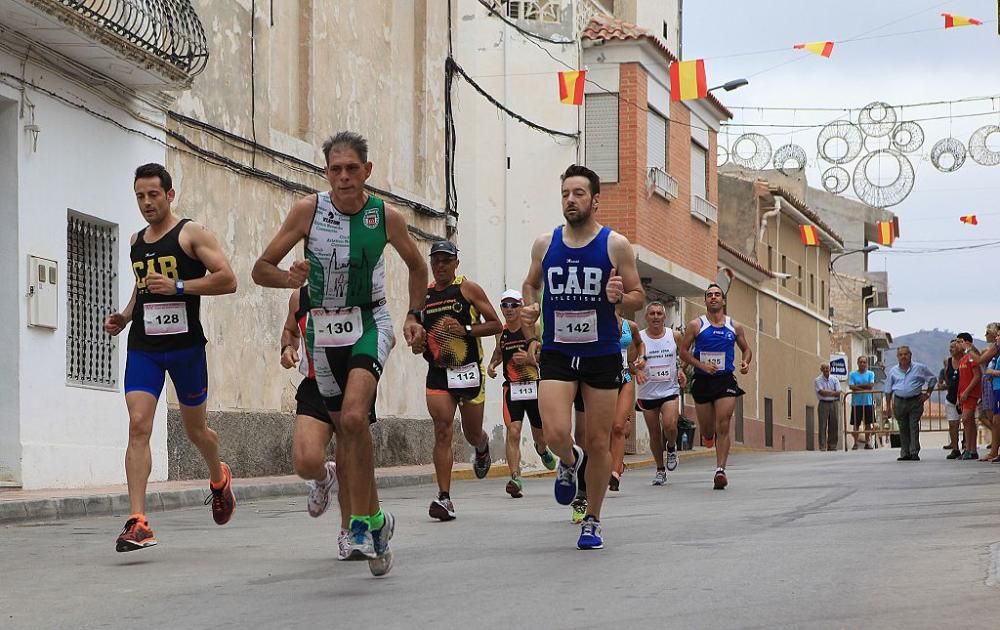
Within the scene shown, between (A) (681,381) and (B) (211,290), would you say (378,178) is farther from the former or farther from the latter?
(B) (211,290)

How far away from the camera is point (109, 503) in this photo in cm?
1410

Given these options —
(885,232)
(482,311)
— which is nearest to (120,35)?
(482,311)

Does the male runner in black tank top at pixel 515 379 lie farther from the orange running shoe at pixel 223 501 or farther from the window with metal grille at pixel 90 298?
the orange running shoe at pixel 223 501

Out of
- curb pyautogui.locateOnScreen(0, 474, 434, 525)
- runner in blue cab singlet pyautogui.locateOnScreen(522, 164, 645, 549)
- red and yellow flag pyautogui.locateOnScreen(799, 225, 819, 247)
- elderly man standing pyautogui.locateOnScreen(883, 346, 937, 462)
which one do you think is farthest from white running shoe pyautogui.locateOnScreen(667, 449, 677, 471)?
red and yellow flag pyautogui.locateOnScreen(799, 225, 819, 247)

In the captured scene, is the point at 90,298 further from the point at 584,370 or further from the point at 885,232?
the point at 885,232

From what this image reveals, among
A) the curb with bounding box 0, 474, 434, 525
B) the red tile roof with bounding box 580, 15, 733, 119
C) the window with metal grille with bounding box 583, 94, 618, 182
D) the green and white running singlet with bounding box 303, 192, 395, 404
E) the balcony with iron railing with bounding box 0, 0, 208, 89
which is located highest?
the red tile roof with bounding box 580, 15, 733, 119

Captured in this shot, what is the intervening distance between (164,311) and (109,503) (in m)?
4.88

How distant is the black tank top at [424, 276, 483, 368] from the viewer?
13.4 m

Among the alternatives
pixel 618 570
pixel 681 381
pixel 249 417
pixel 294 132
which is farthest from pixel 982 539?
pixel 294 132

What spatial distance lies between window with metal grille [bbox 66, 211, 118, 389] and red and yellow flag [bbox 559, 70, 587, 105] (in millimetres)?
12109

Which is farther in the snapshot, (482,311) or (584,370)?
Result: (482,311)

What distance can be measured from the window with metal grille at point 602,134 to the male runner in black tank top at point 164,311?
2239 cm

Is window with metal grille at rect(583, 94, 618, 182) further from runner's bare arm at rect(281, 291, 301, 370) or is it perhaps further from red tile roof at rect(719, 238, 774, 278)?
runner's bare arm at rect(281, 291, 301, 370)

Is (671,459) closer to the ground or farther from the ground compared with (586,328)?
closer to the ground
